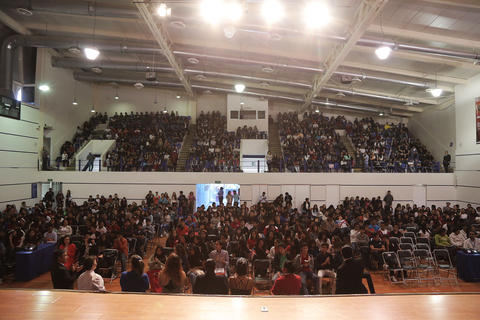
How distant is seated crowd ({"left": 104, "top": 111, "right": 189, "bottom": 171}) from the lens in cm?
1755

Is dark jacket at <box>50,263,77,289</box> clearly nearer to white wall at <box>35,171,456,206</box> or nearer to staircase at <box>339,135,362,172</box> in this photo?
white wall at <box>35,171,456,206</box>

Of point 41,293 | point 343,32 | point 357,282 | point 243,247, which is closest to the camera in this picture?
point 41,293

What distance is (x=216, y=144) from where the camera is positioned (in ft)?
69.1

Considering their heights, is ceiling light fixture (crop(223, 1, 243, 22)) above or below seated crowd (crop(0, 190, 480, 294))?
above

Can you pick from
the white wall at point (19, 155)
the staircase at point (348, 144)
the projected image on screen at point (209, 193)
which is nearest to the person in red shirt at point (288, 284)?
the projected image on screen at point (209, 193)

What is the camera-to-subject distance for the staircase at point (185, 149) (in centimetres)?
1905

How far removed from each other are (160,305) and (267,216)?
378 inches

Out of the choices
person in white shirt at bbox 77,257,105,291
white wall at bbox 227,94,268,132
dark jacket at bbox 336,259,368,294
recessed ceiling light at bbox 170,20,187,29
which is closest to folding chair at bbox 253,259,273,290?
dark jacket at bbox 336,259,368,294

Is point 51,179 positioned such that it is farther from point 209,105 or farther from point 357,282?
point 357,282

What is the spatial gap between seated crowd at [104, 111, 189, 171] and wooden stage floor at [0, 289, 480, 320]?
49.0 ft

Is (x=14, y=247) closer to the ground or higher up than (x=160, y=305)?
closer to the ground

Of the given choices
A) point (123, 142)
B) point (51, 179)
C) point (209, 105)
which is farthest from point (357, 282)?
point (209, 105)

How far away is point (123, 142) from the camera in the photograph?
20.3 metres

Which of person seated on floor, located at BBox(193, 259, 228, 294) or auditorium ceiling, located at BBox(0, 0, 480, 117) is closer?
person seated on floor, located at BBox(193, 259, 228, 294)
